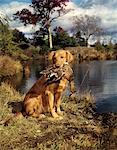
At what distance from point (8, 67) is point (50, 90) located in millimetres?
20576

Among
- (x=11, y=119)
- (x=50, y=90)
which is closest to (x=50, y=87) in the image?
(x=50, y=90)

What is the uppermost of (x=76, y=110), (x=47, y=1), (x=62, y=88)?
(x=47, y=1)

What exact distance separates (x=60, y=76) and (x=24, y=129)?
138cm

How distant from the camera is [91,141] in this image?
24.9 ft

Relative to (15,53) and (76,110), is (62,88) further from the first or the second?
(15,53)

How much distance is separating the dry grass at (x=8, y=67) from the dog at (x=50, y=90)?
1819 cm

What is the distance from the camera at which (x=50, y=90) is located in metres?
8.98

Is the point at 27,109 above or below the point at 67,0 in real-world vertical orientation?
below

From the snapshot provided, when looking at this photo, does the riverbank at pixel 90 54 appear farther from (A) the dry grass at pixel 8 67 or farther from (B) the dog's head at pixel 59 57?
(B) the dog's head at pixel 59 57

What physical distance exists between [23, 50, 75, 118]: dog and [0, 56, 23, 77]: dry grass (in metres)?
18.2

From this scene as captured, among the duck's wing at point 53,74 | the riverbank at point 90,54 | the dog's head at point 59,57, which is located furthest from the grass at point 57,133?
the riverbank at point 90,54

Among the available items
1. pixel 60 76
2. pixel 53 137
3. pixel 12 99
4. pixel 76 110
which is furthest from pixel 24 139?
pixel 12 99

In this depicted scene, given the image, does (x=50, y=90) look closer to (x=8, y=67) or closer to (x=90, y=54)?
(x=8, y=67)

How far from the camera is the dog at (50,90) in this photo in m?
8.80
